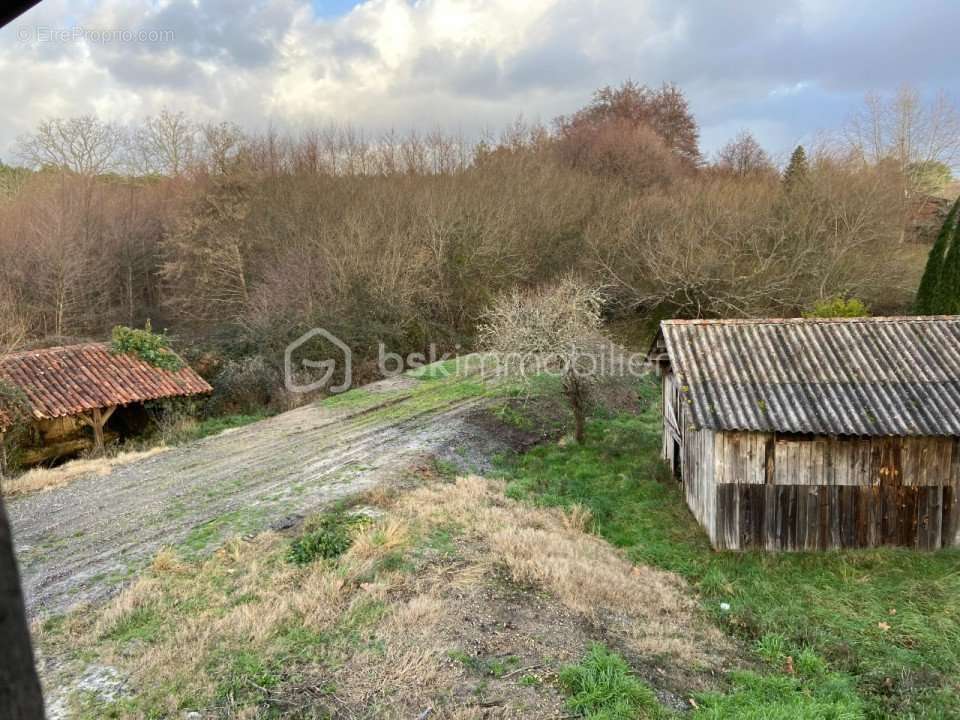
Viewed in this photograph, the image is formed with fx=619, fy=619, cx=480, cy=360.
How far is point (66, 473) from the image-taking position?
15.2 metres

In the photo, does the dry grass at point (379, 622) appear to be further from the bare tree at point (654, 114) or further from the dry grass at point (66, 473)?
the bare tree at point (654, 114)

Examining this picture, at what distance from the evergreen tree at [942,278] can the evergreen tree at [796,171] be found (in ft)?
24.3

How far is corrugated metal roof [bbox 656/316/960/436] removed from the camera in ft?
35.5

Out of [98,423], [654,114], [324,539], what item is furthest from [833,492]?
[654,114]

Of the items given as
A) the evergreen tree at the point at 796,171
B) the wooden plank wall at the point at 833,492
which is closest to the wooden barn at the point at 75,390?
the wooden plank wall at the point at 833,492

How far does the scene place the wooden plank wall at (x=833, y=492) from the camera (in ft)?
36.0

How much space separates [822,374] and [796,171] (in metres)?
24.2

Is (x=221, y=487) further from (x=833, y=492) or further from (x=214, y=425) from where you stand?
(x=833, y=492)

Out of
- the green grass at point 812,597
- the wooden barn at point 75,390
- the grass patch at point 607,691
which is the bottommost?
the green grass at point 812,597

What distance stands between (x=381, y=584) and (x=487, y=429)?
920cm

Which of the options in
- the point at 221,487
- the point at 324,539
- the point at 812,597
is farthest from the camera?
the point at 221,487

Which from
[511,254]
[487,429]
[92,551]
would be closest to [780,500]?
[487,429]

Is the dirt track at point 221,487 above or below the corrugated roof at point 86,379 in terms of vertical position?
below

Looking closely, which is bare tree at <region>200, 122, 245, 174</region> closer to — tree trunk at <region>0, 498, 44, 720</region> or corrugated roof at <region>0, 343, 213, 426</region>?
corrugated roof at <region>0, 343, 213, 426</region>
